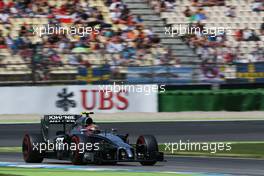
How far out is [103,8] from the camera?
28266mm

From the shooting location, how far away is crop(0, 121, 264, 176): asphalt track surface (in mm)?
12939

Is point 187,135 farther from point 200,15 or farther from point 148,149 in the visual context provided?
point 200,15

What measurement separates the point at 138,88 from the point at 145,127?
9.60 feet

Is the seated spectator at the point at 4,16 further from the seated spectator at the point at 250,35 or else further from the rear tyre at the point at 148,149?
the rear tyre at the point at 148,149

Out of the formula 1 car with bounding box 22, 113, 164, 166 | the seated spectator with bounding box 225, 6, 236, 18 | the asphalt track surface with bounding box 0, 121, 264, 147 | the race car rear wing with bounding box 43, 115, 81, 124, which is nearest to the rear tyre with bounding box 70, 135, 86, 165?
the formula 1 car with bounding box 22, 113, 164, 166

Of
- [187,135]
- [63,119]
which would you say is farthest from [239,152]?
[63,119]

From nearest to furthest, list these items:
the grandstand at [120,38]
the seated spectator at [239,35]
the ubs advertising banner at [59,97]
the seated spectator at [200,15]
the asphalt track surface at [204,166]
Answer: the asphalt track surface at [204,166] < the ubs advertising banner at [59,97] < the grandstand at [120,38] < the seated spectator at [239,35] < the seated spectator at [200,15]

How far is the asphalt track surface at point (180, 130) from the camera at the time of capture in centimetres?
2021

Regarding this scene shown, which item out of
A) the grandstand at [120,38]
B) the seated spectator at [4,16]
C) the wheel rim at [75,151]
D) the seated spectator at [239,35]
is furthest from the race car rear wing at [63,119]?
the seated spectator at [239,35]

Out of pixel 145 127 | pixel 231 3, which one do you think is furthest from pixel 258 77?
pixel 145 127

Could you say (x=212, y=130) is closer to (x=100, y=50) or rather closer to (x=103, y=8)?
(x=100, y=50)

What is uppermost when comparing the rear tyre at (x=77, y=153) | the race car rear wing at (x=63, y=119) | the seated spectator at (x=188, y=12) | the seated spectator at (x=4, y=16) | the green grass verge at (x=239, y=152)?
the seated spectator at (x=4, y=16)

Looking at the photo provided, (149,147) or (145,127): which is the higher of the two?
(149,147)

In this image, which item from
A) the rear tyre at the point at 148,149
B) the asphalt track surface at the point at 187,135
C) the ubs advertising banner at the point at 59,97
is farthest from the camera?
the ubs advertising banner at the point at 59,97
